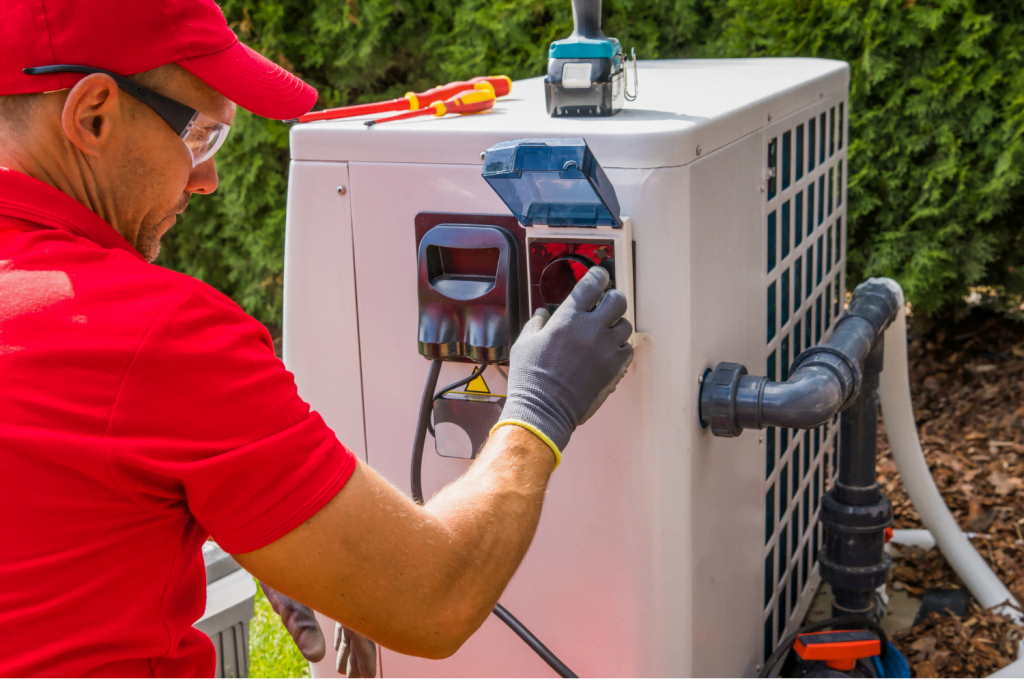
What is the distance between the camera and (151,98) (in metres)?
1.08

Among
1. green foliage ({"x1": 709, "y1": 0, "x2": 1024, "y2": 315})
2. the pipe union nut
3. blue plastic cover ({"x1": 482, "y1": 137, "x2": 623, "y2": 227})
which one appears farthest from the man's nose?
green foliage ({"x1": 709, "y1": 0, "x2": 1024, "y2": 315})

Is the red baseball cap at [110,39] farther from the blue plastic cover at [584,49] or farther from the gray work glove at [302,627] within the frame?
the gray work glove at [302,627]

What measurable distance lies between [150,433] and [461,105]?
2.78 feet

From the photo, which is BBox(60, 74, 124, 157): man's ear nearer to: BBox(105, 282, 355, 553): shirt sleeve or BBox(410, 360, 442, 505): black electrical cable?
BBox(105, 282, 355, 553): shirt sleeve

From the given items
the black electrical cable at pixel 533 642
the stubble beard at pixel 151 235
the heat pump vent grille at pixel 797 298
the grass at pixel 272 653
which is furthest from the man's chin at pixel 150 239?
the grass at pixel 272 653

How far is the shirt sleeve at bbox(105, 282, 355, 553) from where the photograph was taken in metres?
0.89

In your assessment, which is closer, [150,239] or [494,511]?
[494,511]

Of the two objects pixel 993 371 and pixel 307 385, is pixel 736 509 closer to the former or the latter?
pixel 307 385

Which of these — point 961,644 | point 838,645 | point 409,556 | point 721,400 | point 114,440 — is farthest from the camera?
point 961,644

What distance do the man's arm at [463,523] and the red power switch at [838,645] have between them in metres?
0.90

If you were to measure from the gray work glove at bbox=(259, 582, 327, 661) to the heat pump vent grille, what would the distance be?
34.1 inches

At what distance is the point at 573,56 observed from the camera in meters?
1.39

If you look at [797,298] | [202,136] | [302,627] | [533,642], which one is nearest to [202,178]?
[202,136]

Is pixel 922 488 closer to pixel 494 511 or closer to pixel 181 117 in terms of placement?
pixel 494 511
